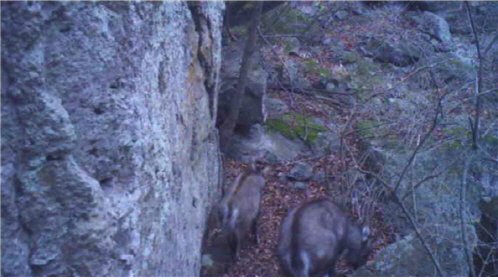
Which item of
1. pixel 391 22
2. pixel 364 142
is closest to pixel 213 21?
pixel 364 142

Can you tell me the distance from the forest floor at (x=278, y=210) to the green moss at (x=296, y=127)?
18.2 inches

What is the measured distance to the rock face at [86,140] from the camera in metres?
3.06

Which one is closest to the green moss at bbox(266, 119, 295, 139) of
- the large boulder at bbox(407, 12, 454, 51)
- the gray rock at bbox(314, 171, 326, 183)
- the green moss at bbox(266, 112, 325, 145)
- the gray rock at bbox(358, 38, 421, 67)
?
the green moss at bbox(266, 112, 325, 145)

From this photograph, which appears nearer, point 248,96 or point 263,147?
point 248,96

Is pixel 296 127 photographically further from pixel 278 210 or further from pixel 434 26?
pixel 434 26

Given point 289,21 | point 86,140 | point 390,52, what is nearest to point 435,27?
point 390,52

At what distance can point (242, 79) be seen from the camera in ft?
25.1

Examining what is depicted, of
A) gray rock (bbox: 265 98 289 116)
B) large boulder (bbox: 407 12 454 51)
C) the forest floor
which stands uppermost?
large boulder (bbox: 407 12 454 51)

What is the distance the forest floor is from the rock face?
2.15m

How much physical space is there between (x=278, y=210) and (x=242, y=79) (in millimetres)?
1705

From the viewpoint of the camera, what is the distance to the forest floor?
6637 millimetres

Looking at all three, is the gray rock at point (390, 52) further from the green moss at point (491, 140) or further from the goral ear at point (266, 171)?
the goral ear at point (266, 171)

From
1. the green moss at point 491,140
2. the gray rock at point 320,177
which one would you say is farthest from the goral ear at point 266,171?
the green moss at point 491,140

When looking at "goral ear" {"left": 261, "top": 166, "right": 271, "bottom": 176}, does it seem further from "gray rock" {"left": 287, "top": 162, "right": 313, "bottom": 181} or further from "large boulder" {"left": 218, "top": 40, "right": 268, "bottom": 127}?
"large boulder" {"left": 218, "top": 40, "right": 268, "bottom": 127}
